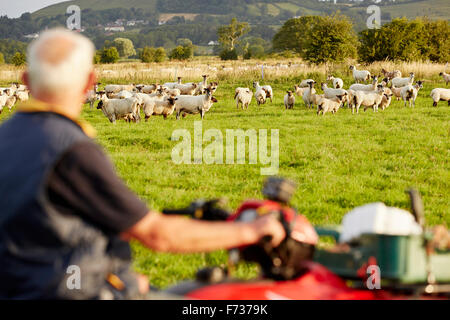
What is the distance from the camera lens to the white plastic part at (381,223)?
87.4 inches

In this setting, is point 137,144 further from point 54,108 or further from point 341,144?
point 54,108

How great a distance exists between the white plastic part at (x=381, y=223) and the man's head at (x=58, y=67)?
1.47m

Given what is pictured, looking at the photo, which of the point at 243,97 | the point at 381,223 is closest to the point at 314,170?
the point at 381,223

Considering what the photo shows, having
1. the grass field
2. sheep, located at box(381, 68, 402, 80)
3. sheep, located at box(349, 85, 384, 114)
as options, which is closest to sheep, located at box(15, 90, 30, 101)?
the grass field

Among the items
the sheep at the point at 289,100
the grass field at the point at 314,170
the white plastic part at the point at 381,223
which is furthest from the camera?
the sheep at the point at 289,100

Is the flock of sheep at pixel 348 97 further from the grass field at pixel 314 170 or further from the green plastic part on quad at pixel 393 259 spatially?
the green plastic part on quad at pixel 393 259

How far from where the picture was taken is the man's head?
72.7 inches

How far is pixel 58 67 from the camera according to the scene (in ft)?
6.05

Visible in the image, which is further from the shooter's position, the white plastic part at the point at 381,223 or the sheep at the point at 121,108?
the sheep at the point at 121,108

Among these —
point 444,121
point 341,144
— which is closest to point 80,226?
point 341,144

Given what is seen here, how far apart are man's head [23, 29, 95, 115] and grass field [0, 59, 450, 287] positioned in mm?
3154

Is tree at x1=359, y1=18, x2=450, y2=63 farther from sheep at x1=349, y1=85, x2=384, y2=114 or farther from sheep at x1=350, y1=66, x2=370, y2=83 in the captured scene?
sheep at x1=349, y1=85, x2=384, y2=114

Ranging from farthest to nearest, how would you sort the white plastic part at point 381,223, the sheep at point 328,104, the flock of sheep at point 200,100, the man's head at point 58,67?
the sheep at point 328,104
the flock of sheep at point 200,100
the white plastic part at point 381,223
the man's head at point 58,67

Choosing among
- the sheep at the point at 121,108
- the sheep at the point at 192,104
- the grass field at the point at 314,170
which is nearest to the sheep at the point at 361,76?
the sheep at the point at 192,104
